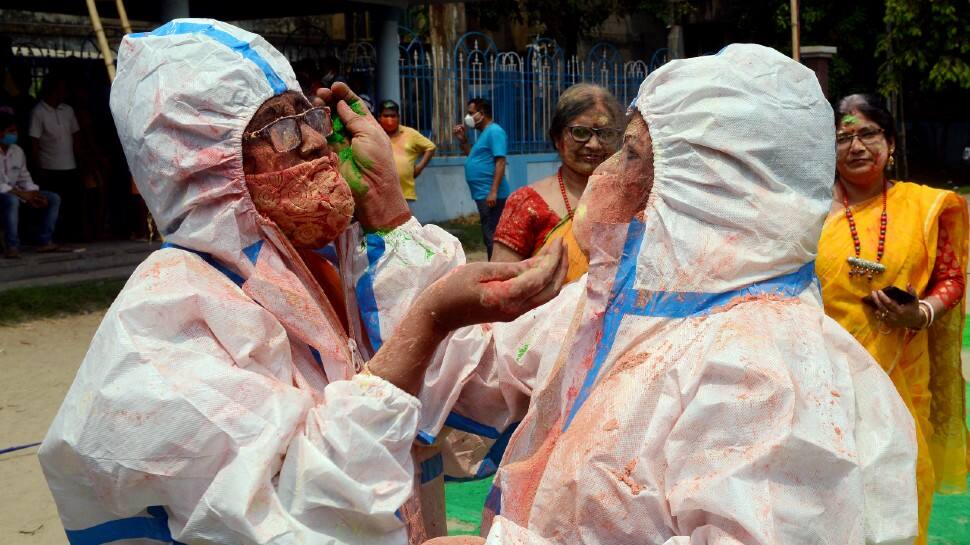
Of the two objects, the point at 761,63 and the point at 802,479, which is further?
the point at 761,63

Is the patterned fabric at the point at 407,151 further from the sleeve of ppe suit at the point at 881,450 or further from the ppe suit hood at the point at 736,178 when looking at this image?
the sleeve of ppe suit at the point at 881,450

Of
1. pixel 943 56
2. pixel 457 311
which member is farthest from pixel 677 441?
pixel 943 56

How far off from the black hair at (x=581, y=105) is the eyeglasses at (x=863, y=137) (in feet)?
3.05

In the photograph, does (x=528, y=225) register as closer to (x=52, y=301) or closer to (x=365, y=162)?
(x=365, y=162)

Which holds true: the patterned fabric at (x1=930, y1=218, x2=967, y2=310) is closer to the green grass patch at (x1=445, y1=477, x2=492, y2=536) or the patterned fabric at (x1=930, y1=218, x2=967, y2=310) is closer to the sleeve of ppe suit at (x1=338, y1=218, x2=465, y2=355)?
the green grass patch at (x1=445, y1=477, x2=492, y2=536)

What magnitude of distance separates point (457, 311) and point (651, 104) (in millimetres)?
588

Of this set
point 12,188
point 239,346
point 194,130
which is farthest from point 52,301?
point 239,346

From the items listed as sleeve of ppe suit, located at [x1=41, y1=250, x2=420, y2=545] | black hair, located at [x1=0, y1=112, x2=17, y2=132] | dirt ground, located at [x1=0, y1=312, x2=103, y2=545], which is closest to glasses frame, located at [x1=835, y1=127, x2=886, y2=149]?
sleeve of ppe suit, located at [x1=41, y1=250, x2=420, y2=545]

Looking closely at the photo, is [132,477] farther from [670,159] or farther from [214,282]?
[670,159]

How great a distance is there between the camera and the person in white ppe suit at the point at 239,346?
1.91 metres

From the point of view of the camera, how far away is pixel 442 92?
539 inches

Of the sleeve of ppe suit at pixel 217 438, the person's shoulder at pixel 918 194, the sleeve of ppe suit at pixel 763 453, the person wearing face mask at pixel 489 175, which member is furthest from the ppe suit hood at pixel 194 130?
the person wearing face mask at pixel 489 175

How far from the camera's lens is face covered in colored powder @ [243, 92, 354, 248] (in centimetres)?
231

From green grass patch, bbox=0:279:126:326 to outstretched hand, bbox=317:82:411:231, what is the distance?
6453mm
